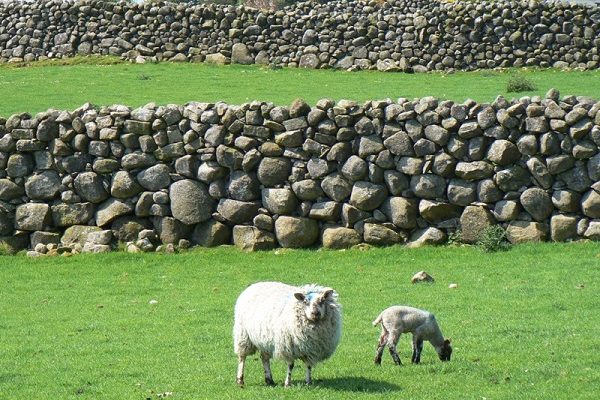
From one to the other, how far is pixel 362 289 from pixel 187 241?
5.25m

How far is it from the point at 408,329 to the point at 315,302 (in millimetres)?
1490

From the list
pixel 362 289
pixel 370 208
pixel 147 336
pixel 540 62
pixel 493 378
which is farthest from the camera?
pixel 540 62

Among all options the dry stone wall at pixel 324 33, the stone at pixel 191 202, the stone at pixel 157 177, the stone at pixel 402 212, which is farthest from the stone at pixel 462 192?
the dry stone wall at pixel 324 33

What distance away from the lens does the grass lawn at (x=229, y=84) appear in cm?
2927

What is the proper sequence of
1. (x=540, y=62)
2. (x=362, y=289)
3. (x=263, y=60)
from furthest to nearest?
(x=263, y=60)
(x=540, y=62)
(x=362, y=289)

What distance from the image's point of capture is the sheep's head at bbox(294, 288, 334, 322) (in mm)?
11539

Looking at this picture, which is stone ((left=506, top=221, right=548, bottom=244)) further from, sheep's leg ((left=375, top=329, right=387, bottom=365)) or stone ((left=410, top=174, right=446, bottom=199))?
sheep's leg ((left=375, top=329, right=387, bottom=365))

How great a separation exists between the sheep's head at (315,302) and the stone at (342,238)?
950cm

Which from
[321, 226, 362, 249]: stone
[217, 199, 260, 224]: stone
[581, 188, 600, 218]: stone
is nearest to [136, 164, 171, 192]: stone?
[217, 199, 260, 224]: stone

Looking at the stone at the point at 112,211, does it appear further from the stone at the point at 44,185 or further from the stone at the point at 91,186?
the stone at the point at 44,185

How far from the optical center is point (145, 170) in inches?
881

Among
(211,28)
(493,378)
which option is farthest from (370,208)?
(211,28)

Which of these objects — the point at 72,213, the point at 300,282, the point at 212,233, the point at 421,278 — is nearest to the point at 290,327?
the point at 421,278

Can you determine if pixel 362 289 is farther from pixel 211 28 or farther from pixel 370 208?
pixel 211 28
